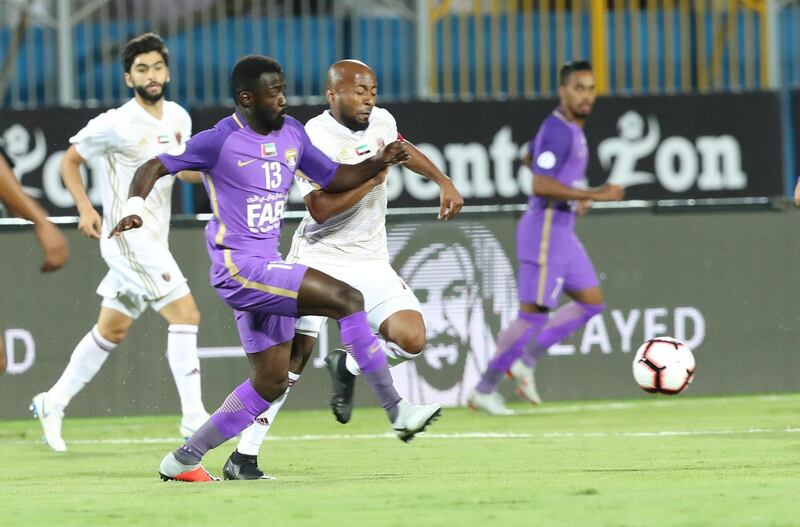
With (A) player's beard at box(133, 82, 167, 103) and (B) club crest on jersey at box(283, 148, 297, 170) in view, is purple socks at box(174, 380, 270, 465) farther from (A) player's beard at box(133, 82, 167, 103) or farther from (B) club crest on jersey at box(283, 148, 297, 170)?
(A) player's beard at box(133, 82, 167, 103)

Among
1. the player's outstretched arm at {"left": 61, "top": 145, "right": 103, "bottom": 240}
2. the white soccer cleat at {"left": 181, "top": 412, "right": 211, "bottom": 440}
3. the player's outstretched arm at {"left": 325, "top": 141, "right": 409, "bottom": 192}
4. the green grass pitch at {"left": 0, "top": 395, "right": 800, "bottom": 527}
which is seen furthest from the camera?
the white soccer cleat at {"left": 181, "top": 412, "right": 211, "bottom": 440}

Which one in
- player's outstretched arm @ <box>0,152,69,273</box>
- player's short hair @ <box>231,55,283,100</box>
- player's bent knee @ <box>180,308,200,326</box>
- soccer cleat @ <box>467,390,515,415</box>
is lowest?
soccer cleat @ <box>467,390,515,415</box>

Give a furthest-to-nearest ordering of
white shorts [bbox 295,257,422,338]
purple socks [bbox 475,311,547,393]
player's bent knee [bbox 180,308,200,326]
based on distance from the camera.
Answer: purple socks [bbox 475,311,547,393] → player's bent knee [bbox 180,308,200,326] → white shorts [bbox 295,257,422,338]

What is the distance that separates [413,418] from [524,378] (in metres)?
4.72

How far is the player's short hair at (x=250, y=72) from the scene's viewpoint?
7523 mm

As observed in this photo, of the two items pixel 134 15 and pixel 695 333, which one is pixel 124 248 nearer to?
pixel 695 333

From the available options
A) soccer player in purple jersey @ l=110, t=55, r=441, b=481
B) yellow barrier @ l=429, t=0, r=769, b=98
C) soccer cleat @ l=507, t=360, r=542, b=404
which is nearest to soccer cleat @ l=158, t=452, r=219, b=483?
soccer player in purple jersey @ l=110, t=55, r=441, b=481

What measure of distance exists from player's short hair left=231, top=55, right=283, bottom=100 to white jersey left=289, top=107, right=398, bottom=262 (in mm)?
876

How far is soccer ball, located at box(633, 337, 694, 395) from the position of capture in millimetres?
9961

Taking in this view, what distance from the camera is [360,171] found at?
7895 millimetres

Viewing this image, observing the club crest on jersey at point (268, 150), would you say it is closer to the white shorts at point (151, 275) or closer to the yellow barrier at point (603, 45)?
the white shorts at point (151, 275)

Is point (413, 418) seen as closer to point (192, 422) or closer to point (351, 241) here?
point (351, 241)

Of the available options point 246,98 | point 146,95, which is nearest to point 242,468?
point 246,98

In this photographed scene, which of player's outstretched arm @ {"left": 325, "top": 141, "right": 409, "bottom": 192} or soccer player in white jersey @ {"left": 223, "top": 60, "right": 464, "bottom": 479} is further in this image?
soccer player in white jersey @ {"left": 223, "top": 60, "right": 464, "bottom": 479}
